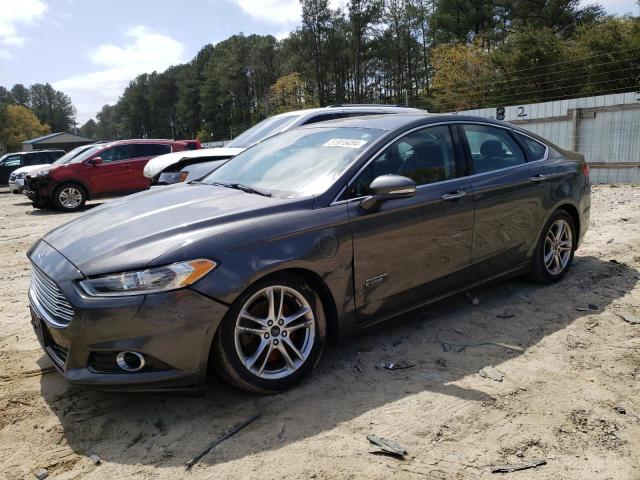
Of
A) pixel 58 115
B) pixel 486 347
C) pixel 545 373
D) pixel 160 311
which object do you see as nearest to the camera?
pixel 160 311

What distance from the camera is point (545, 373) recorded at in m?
3.23

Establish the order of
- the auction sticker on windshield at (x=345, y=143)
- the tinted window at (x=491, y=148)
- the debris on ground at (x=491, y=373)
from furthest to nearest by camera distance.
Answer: the tinted window at (x=491, y=148) < the auction sticker on windshield at (x=345, y=143) < the debris on ground at (x=491, y=373)

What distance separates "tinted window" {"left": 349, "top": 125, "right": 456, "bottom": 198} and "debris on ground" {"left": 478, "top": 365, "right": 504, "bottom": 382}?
1363 mm

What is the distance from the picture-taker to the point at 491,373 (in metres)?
3.25

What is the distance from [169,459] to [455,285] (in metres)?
2.41

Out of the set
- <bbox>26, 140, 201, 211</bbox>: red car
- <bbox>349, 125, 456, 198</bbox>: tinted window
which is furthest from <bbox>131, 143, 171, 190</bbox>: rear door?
<bbox>349, 125, 456, 198</bbox>: tinted window

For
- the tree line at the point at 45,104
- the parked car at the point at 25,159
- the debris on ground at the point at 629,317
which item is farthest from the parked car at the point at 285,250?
the tree line at the point at 45,104

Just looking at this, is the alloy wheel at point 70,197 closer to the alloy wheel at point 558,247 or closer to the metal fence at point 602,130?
the alloy wheel at point 558,247

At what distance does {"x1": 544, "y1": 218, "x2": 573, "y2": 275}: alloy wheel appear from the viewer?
15.6ft

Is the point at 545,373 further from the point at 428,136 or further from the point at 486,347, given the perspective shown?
the point at 428,136

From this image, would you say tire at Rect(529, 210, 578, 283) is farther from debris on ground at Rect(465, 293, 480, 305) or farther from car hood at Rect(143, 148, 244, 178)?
car hood at Rect(143, 148, 244, 178)

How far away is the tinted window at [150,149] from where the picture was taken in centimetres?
1441

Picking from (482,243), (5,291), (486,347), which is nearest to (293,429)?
(486,347)

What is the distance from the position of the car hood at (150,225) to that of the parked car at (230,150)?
370cm
